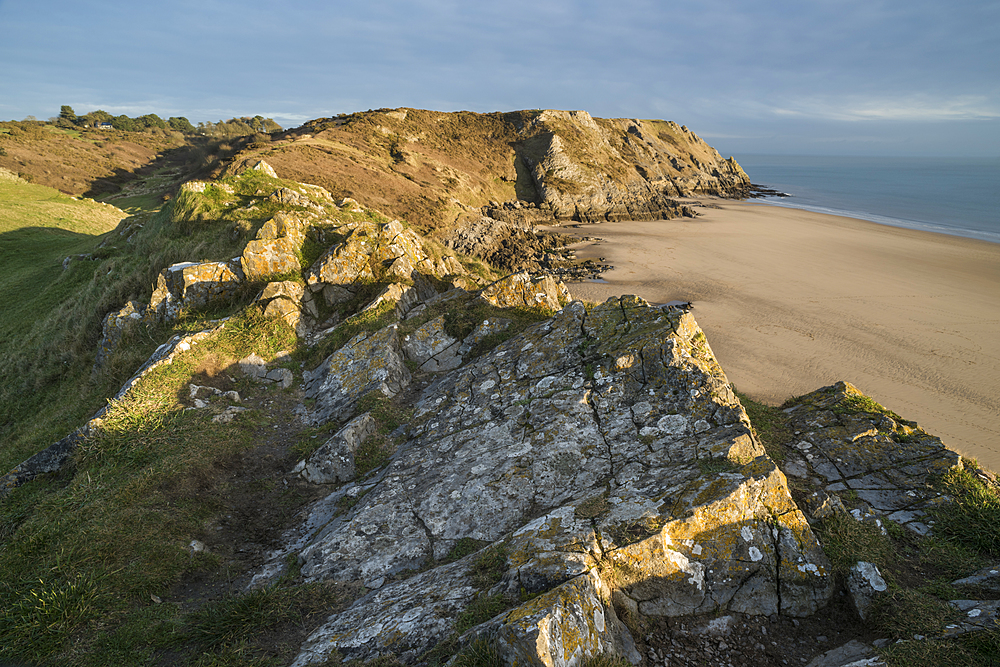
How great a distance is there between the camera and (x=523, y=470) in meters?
6.64

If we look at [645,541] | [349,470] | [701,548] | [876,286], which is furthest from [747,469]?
[876,286]

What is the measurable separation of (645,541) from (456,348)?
6.56 metres

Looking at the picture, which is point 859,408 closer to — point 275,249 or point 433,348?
point 433,348

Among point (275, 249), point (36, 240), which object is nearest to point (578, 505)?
point (275, 249)

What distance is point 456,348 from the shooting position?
34.3ft

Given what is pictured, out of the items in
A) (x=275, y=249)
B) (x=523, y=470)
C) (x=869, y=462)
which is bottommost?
(x=869, y=462)

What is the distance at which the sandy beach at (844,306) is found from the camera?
17.2 meters

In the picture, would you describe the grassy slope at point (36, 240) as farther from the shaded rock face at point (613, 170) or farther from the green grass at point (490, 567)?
the shaded rock face at point (613, 170)

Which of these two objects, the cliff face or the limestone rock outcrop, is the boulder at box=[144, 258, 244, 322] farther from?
the cliff face

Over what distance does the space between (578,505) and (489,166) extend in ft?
195

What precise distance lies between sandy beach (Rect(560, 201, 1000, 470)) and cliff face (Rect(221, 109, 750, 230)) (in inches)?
486

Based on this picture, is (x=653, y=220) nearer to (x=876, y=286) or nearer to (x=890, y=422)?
(x=876, y=286)

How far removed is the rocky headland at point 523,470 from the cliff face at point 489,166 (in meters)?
27.2

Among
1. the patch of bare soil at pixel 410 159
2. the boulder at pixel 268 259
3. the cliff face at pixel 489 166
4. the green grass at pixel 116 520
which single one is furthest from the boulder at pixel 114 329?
the cliff face at pixel 489 166
